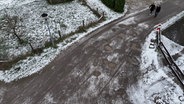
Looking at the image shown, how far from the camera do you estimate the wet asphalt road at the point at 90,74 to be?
37.9ft

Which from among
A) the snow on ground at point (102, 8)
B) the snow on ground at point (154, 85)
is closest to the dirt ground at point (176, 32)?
the snow on ground at point (154, 85)

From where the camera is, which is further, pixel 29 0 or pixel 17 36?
pixel 29 0

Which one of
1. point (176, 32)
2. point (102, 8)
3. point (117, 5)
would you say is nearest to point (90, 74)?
point (117, 5)

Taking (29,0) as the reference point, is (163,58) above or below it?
below

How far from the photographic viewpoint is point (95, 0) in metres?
21.6

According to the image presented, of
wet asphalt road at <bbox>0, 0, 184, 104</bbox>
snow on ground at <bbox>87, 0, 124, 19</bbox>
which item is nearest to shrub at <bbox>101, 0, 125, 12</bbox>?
snow on ground at <bbox>87, 0, 124, 19</bbox>

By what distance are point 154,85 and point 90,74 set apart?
4.45 m

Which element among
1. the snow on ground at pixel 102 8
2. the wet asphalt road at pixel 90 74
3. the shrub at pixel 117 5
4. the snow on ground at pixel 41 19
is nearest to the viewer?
the wet asphalt road at pixel 90 74

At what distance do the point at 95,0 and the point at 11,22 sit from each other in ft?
31.9

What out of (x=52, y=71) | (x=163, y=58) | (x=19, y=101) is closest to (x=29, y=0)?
(x=52, y=71)

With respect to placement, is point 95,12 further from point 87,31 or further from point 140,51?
point 140,51

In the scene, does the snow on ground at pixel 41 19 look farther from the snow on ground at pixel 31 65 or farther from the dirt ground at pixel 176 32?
the dirt ground at pixel 176 32

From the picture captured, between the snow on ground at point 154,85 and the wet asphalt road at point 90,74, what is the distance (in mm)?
474

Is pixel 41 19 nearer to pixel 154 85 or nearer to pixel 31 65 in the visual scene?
pixel 31 65
